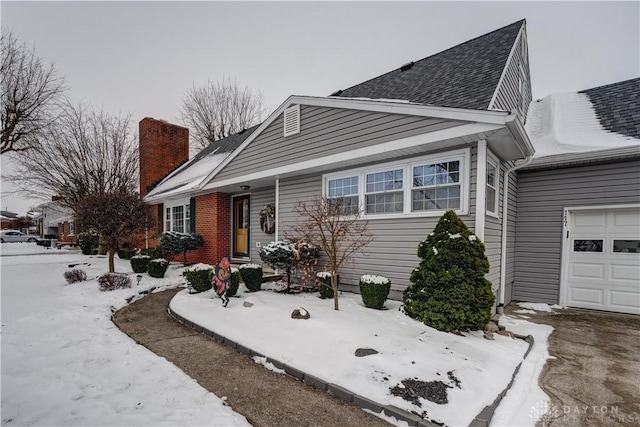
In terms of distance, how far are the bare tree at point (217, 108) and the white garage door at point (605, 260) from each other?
72.5 feet

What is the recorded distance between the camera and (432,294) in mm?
4699

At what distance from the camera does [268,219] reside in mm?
9461

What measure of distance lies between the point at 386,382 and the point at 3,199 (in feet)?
71.0

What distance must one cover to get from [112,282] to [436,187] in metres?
7.87

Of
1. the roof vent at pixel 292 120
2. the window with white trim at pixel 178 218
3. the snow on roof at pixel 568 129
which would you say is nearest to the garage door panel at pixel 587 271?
the snow on roof at pixel 568 129

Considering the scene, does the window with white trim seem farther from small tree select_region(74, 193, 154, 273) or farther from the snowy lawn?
the snowy lawn

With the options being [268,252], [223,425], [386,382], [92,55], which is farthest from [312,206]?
[92,55]

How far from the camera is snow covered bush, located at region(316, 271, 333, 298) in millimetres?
6293

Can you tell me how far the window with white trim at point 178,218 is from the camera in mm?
12164

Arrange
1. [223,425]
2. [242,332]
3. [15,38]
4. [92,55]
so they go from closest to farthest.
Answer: [223,425], [242,332], [15,38], [92,55]

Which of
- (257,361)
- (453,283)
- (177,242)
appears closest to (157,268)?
(177,242)

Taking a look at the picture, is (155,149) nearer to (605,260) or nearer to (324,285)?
(324,285)

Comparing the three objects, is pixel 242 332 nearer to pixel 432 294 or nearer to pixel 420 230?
pixel 432 294

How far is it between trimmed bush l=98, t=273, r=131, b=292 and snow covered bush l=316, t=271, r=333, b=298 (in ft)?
16.4
